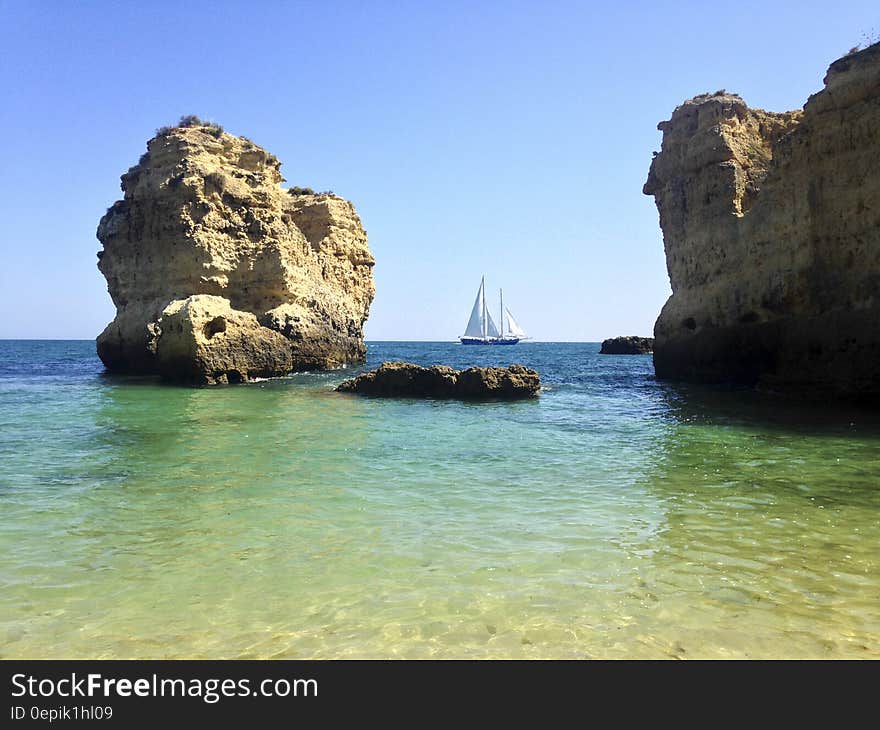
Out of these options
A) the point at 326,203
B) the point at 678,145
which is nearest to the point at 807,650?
the point at 678,145

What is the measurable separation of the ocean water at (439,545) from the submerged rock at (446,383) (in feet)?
22.9

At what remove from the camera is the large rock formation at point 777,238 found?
14578 millimetres

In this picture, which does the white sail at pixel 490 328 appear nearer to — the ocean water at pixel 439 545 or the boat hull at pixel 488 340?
the boat hull at pixel 488 340

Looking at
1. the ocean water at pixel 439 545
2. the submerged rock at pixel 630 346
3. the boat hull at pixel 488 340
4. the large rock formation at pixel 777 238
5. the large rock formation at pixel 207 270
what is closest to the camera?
the ocean water at pixel 439 545

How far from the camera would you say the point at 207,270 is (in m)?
25.1

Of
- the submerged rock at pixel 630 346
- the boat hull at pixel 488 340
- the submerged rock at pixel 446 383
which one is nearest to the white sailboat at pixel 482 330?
A: the boat hull at pixel 488 340

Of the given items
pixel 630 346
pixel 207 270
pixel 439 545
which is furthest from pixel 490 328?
pixel 439 545

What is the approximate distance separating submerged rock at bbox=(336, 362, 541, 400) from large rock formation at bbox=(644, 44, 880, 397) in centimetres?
650

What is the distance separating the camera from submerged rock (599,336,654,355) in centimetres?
6316

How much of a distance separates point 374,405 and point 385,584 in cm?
1215

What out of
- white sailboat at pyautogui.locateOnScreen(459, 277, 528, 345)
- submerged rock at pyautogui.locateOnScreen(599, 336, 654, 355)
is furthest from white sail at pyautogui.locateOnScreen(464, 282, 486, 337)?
submerged rock at pyautogui.locateOnScreen(599, 336, 654, 355)

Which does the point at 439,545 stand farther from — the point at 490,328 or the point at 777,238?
the point at 490,328

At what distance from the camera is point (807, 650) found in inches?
136
